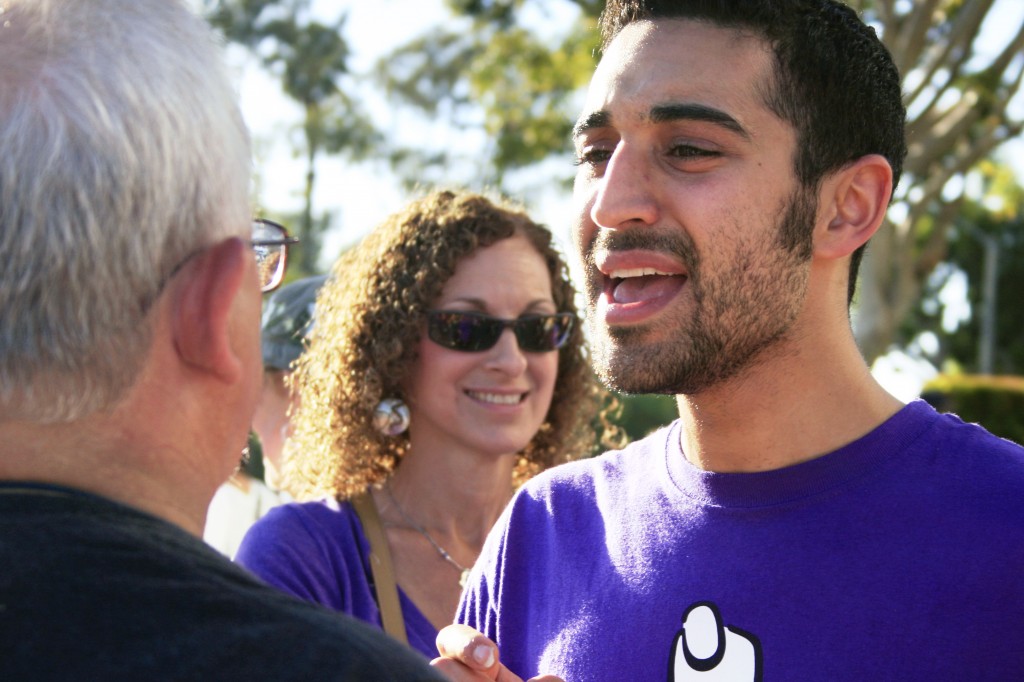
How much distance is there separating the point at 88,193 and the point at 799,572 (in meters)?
1.30

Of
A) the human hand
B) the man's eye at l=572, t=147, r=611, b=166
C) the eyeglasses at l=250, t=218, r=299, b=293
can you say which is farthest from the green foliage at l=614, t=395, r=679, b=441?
the eyeglasses at l=250, t=218, r=299, b=293

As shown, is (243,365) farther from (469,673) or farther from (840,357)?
(840,357)

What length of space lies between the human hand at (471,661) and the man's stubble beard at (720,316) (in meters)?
0.57

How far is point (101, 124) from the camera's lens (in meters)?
1.29

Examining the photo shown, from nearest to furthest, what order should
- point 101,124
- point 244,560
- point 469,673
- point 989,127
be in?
point 101,124
point 469,673
point 244,560
point 989,127

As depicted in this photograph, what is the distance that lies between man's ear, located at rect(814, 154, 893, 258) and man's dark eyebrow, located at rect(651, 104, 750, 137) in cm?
24

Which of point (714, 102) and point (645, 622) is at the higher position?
point (714, 102)

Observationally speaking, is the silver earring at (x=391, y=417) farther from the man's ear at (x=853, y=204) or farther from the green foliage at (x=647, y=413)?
the green foliage at (x=647, y=413)

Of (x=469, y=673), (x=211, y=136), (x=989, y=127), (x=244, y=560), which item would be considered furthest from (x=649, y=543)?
(x=989, y=127)

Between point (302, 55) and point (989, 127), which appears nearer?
point (989, 127)

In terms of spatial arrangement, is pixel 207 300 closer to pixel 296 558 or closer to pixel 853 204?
pixel 853 204

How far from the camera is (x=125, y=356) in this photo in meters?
1.34

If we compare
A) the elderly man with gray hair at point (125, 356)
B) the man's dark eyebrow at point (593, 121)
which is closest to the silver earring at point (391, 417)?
the man's dark eyebrow at point (593, 121)

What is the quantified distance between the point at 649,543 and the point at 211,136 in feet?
3.85
